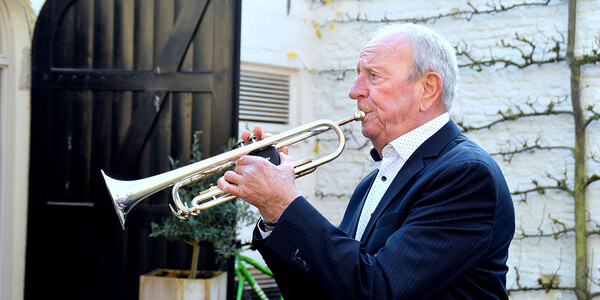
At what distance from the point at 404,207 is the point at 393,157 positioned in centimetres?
29

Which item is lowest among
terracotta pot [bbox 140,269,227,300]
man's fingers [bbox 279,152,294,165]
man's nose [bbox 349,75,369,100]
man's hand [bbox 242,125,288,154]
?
terracotta pot [bbox 140,269,227,300]

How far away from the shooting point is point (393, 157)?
2131 millimetres

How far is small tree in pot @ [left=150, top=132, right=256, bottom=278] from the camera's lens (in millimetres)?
4246

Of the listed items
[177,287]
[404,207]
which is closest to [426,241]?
[404,207]

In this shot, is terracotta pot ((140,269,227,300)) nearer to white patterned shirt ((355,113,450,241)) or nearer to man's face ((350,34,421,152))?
white patterned shirt ((355,113,450,241))

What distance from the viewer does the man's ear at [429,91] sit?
82.0 inches

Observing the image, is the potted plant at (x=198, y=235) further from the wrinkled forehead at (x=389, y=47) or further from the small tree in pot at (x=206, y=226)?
the wrinkled forehead at (x=389, y=47)

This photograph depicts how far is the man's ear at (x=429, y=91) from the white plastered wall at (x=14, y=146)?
3678mm

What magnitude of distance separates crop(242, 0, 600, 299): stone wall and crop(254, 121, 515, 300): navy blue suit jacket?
12.4 ft

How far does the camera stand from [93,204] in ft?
15.6

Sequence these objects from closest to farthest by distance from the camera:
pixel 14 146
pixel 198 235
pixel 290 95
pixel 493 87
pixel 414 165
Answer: pixel 414 165 → pixel 198 235 → pixel 14 146 → pixel 493 87 → pixel 290 95

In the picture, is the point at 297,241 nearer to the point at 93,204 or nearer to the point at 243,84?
the point at 93,204

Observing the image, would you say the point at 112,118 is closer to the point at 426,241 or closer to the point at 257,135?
the point at 257,135

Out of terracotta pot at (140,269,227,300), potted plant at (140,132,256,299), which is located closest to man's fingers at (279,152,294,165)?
potted plant at (140,132,256,299)
